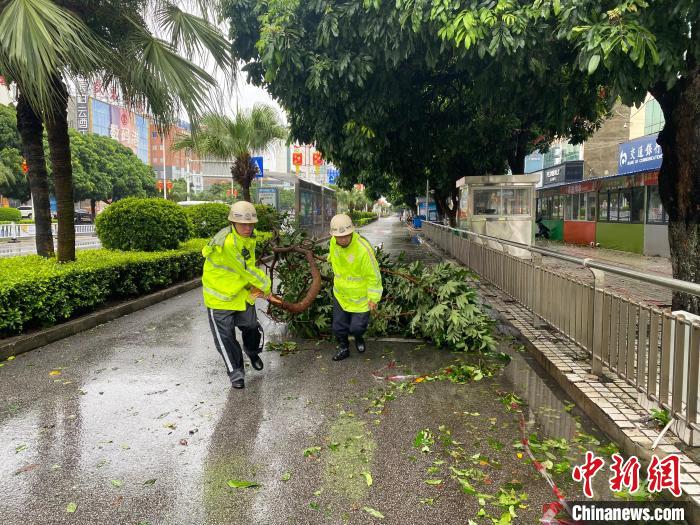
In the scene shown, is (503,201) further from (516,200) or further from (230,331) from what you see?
(230,331)

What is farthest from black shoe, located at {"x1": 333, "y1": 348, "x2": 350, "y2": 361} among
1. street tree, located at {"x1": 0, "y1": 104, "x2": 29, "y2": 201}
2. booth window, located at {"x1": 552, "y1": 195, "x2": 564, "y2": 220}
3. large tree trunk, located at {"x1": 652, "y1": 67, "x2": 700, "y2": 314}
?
street tree, located at {"x1": 0, "y1": 104, "x2": 29, "y2": 201}

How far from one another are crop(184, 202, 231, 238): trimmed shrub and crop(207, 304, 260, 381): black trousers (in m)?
11.5

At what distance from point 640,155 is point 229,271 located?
796 inches

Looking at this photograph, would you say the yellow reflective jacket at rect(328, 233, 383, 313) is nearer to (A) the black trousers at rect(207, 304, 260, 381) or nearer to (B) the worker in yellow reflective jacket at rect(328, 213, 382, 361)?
(B) the worker in yellow reflective jacket at rect(328, 213, 382, 361)

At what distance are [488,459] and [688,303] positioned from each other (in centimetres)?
355

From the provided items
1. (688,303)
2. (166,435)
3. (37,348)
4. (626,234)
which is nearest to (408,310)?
(688,303)

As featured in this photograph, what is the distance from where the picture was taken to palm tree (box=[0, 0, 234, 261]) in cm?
553

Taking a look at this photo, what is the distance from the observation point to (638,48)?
157 inches

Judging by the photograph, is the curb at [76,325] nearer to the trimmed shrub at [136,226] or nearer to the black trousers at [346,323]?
the trimmed shrub at [136,226]

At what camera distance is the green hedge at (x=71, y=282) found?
19.5 feet

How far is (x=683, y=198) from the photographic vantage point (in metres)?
5.58

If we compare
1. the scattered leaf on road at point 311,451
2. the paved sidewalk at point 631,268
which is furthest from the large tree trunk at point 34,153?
the paved sidewalk at point 631,268

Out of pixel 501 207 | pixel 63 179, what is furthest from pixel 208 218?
pixel 501 207

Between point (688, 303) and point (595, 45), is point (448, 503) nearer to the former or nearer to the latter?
point (595, 45)
